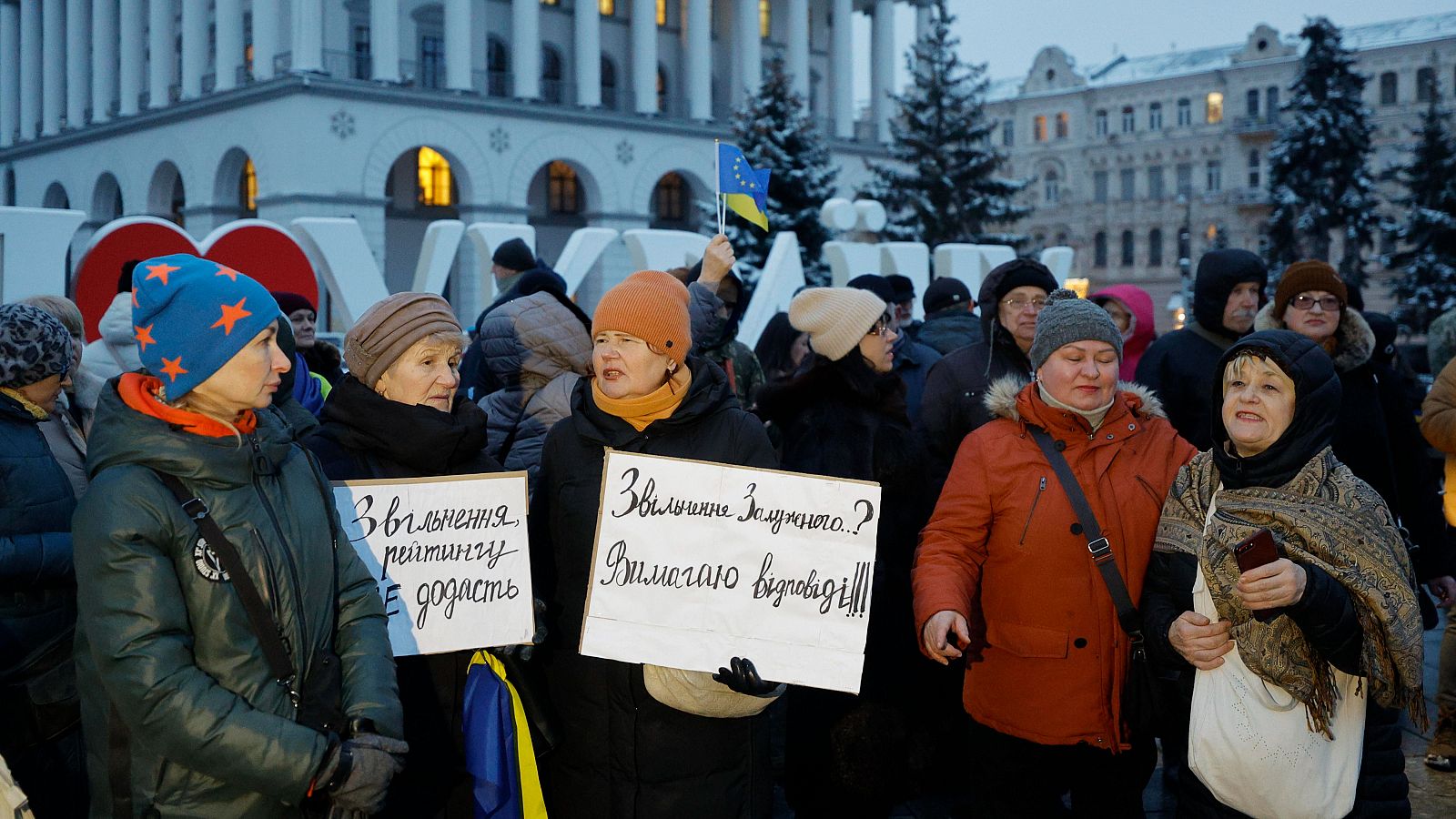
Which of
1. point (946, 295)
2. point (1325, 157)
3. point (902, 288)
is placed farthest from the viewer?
point (1325, 157)

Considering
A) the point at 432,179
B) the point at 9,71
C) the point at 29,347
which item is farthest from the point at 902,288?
the point at 9,71

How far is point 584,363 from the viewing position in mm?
4957

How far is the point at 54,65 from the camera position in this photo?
4941cm

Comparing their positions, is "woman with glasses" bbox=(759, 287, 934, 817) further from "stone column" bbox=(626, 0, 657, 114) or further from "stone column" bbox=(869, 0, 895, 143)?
"stone column" bbox=(869, 0, 895, 143)

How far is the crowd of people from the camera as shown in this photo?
2666mm

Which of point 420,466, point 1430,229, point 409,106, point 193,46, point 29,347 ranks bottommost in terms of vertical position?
point 420,466

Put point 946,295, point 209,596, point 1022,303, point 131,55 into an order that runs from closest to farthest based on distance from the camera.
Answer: point 209,596 < point 1022,303 < point 946,295 < point 131,55

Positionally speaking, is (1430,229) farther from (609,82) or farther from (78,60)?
(78,60)

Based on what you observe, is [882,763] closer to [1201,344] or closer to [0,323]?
[1201,344]

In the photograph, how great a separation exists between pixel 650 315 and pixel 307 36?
114 ft

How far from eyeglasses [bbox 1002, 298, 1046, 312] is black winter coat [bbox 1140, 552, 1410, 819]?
6.75ft

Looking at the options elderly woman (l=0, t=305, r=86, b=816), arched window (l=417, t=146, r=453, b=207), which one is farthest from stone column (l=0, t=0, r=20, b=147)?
elderly woman (l=0, t=305, r=86, b=816)

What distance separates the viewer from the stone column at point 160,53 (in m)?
42.0

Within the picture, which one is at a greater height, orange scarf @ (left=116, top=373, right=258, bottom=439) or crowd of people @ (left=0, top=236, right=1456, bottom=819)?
orange scarf @ (left=116, top=373, right=258, bottom=439)
